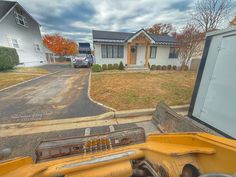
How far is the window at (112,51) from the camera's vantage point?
14439 millimetres

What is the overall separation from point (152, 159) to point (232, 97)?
2.63m

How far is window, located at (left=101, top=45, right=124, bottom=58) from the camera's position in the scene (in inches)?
568

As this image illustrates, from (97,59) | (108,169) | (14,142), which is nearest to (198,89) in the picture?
(108,169)

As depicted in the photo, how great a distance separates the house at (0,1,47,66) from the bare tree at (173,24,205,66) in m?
21.1

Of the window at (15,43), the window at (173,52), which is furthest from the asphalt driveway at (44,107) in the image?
the window at (173,52)

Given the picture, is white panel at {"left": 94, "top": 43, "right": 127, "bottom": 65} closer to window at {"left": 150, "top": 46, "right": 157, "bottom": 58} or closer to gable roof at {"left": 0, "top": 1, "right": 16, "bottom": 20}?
window at {"left": 150, "top": 46, "right": 157, "bottom": 58}

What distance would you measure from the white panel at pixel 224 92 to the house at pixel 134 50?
1212 centimetres

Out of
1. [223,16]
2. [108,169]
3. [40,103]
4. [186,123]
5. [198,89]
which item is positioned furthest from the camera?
[223,16]

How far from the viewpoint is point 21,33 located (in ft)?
58.8

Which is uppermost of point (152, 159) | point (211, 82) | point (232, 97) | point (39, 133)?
point (211, 82)

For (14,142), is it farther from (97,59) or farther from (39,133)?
(97,59)

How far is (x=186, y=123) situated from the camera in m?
2.45

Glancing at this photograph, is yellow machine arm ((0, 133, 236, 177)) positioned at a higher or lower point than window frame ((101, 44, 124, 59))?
lower

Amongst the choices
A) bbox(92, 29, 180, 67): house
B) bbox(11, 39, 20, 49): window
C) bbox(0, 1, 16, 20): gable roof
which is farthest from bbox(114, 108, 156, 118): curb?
bbox(0, 1, 16, 20): gable roof
